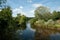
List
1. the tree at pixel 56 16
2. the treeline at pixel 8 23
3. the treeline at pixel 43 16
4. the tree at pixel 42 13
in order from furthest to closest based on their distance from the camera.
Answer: the tree at pixel 56 16, the tree at pixel 42 13, the treeline at pixel 43 16, the treeline at pixel 8 23

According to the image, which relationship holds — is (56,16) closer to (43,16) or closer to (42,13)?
(43,16)

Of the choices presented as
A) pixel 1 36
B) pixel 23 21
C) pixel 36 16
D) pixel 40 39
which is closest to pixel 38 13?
pixel 36 16

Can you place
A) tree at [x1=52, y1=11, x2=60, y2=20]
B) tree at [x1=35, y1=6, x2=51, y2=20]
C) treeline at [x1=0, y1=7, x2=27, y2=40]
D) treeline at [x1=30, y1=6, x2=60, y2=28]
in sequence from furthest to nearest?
tree at [x1=52, y1=11, x2=60, y2=20], tree at [x1=35, y1=6, x2=51, y2=20], treeline at [x1=30, y1=6, x2=60, y2=28], treeline at [x1=0, y1=7, x2=27, y2=40]

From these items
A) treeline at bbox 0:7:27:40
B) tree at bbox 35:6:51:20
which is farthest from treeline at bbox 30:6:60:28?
treeline at bbox 0:7:27:40

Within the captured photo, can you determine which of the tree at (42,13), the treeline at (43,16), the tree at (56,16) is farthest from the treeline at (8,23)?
the tree at (56,16)

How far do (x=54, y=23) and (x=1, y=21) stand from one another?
39.6 m

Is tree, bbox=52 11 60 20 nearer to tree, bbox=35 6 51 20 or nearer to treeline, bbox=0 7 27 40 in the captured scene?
tree, bbox=35 6 51 20

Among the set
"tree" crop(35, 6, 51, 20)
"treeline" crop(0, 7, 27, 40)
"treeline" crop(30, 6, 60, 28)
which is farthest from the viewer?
"tree" crop(35, 6, 51, 20)

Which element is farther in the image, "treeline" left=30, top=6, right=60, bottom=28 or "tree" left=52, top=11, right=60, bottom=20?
"tree" left=52, top=11, right=60, bottom=20

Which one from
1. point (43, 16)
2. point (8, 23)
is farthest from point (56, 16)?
point (8, 23)

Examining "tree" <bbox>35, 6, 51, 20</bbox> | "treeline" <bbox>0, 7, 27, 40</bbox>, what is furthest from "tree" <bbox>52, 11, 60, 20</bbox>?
"treeline" <bbox>0, 7, 27, 40</bbox>

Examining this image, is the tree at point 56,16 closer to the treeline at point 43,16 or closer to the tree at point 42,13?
the treeline at point 43,16

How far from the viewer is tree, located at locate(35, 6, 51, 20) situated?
75.4m

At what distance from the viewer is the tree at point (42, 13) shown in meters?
75.4
